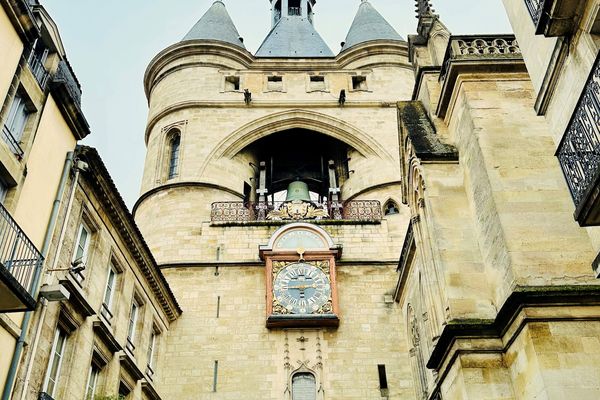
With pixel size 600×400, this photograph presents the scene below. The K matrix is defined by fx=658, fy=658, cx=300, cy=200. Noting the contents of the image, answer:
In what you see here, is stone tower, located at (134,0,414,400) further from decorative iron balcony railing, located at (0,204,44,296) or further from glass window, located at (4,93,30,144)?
glass window, located at (4,93,30,144)

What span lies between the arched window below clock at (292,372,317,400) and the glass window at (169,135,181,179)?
27.4ft

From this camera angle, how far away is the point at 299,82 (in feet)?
81.7

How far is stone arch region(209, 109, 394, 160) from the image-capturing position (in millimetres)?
22391

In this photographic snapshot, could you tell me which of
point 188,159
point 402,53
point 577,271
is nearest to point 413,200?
point 577,271

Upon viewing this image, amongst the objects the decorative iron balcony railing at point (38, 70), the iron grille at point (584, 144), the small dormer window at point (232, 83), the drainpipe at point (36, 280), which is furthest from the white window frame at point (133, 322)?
the small dormer window at point (232, 83)

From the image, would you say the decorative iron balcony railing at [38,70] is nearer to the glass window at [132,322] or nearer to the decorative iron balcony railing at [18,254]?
the decorative iron balcony railing at [18,254]

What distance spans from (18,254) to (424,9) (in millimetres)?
9978

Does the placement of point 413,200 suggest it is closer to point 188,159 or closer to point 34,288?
point 34,288

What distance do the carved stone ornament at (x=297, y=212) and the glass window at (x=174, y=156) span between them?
3847mm

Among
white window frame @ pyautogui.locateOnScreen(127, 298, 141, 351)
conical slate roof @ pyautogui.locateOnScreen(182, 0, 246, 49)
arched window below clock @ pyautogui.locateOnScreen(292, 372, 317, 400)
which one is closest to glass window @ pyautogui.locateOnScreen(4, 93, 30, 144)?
white window frame @ pyautogui.locateOnScreen(127, 298, 141, 351)

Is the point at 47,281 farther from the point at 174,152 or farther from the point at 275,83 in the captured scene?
the point at 275,83

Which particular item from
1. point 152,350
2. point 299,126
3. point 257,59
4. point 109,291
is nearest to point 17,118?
point 109,291

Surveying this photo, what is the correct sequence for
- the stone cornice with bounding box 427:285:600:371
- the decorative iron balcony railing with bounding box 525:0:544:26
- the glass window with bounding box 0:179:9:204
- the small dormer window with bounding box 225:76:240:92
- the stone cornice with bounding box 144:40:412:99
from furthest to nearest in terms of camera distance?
the stone cornice with bounding box 144:40:412:99
the small dormer window with bounding box 225:76:240:92
the glass window with bounding box 0:179:9:204
the stone cornice with bounding box 427:285:600:371
the decorative iron balcony railing with bounding box 525:0:544:26

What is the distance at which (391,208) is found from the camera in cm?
2080
